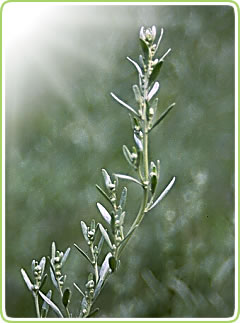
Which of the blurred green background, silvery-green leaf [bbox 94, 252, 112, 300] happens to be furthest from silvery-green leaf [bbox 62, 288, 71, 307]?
the blurred green background

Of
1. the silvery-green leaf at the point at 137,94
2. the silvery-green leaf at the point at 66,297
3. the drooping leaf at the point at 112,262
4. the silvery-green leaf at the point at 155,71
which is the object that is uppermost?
the silvery-green leaf at the point at 155,71

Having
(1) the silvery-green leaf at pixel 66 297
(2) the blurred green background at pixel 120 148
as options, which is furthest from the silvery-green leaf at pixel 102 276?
(2) the blurred green background at pixel 120 148

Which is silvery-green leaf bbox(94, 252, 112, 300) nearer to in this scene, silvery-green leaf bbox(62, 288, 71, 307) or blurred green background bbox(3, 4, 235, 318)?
silvery-green leaf bbox(62, 288, 71, 307)

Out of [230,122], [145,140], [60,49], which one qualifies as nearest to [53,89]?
[60,49]

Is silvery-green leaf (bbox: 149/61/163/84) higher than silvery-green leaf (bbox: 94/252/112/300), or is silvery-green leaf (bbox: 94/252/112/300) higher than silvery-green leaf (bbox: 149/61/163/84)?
silvery-green leaf (bbox: 149/61/163/84)

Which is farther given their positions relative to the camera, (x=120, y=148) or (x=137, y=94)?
(x=120, y=148)

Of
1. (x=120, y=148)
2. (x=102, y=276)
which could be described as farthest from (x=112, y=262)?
(x=120, y=148)

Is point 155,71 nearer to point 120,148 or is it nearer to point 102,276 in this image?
point 102,276

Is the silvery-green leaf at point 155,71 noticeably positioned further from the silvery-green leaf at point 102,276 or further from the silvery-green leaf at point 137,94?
the silvery-green leaf at point 102,276

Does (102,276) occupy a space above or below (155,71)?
below

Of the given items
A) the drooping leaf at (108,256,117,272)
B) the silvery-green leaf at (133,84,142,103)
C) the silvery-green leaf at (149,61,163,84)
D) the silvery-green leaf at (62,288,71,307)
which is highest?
the silvery-green leaf at (149,61,163,84)
